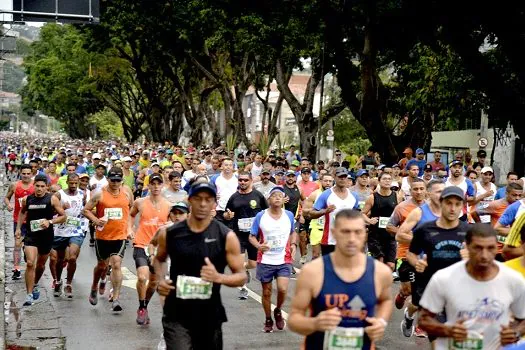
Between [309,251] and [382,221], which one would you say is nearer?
[382,221]

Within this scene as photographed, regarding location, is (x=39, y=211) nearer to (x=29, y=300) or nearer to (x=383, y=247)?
(x=29, y=300)

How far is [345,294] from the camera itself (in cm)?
526

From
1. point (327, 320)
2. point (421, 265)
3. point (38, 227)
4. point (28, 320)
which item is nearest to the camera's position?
point (327, 320)

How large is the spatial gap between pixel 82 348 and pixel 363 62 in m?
16.1

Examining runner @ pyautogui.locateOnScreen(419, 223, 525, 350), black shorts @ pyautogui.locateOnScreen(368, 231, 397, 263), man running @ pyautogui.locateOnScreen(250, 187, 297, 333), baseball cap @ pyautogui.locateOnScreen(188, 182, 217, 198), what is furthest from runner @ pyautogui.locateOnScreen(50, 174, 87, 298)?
runner @ pyautogui.locateOnScreen(419, 223, 525, 350)

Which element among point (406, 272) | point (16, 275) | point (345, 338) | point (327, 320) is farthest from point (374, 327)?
point (16, 275)

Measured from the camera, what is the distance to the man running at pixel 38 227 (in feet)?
37.9

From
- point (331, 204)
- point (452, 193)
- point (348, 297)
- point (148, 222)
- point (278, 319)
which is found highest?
point (452, 193)

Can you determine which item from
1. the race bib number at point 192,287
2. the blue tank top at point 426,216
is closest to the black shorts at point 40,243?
the blue tank top at point 426,216

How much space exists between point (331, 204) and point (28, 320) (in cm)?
406

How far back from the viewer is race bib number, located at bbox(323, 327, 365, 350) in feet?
17.0

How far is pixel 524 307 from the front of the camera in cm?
557

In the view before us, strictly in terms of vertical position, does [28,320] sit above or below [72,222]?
below

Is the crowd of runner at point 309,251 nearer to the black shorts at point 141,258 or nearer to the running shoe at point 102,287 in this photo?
the black shorts at point 141,258
